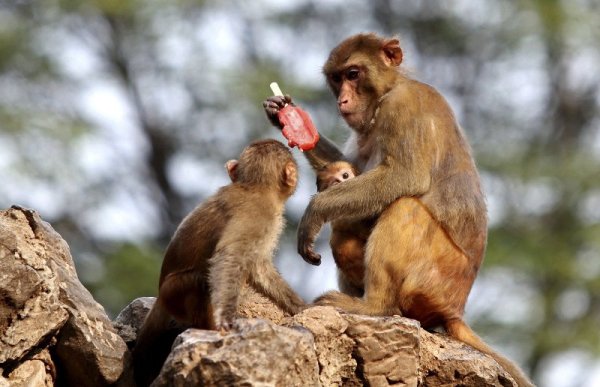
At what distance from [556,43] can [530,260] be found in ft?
15.1

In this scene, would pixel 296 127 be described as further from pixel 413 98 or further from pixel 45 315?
pixel 45 315

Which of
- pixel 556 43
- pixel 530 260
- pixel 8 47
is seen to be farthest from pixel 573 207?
pixel 8 47

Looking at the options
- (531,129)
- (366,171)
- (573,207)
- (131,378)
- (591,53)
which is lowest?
(131,378)

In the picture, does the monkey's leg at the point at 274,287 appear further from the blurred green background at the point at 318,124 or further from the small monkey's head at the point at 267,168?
the blurred green background at the point at 318,124

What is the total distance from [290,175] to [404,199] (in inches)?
33.3

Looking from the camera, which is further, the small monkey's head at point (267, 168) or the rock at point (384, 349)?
the small monkey's head at point (267, 168)

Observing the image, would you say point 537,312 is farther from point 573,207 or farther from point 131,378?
point 131,378

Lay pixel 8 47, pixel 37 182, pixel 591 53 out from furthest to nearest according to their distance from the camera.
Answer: pixel 591 53 → pixel 8 47 → pixel 37 182

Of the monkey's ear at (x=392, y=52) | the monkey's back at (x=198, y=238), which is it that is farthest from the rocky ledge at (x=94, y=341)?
the monkey's ear at (x=392, y=52)

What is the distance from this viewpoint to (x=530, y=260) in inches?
868

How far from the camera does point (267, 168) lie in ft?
24.4

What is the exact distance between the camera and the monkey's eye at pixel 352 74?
27.8ft

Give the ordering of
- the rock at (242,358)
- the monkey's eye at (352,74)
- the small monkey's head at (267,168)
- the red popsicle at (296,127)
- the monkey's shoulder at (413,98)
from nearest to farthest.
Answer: the rock at (242,358)
the small monkey's head at (267,168)
the monkey's shoulder at (413,98)
the red popsicle at (296,127)
the monkey's eye at (352,74)

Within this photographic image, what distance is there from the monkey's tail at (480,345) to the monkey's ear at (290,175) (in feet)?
4.23
